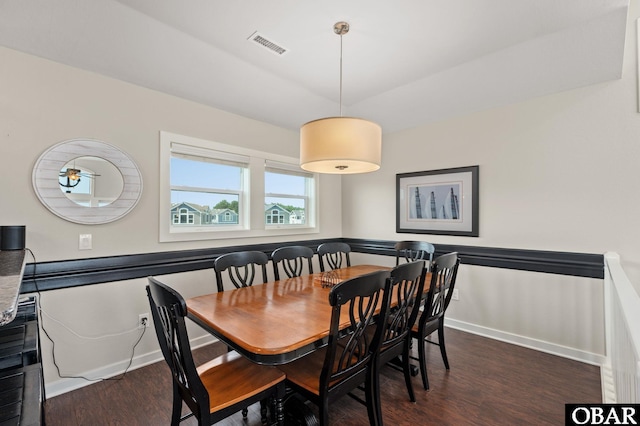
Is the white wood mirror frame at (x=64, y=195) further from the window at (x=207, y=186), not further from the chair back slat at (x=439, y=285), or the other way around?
the chair back slat at (x=439, y=285)

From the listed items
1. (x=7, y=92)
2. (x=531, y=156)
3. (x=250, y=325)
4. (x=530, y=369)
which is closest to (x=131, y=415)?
(x=250, y=325)

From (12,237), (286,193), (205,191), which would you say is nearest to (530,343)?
(286,193)

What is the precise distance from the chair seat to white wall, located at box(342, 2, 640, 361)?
2739 millimetres

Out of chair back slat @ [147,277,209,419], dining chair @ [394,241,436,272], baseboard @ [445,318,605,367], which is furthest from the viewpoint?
dining chair @ [394,241,436,272]

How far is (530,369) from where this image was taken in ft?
8.40

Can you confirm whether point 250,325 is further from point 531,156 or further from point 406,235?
point 531,156

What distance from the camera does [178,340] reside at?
128 centimetres

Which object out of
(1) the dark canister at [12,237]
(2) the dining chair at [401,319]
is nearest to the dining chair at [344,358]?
(2) the dining chair at [401,319]

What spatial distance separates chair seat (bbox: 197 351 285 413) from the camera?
55.3 inches

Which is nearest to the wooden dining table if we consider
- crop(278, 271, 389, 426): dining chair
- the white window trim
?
crop(278, 271, 389, 426): dining chair

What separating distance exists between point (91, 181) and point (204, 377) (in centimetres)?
188

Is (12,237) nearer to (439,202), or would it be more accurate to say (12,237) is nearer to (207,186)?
(207,186)

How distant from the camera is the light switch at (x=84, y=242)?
91.7 inches

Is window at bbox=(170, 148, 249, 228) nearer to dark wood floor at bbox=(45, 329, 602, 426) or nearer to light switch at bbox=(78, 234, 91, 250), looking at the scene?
light switch at bbox=(78, 234, 91, 250)
